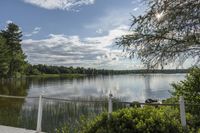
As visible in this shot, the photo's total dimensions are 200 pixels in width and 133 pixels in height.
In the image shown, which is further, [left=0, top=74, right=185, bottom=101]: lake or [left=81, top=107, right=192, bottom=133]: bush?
[left=0, top=74, right=185, bottom=101]: lake

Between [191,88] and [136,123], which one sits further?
[191,88]

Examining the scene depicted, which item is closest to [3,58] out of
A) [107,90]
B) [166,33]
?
[107,90]

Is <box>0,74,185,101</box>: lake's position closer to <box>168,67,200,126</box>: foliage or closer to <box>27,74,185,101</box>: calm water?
<box>27,74,185,101</box>: calm water

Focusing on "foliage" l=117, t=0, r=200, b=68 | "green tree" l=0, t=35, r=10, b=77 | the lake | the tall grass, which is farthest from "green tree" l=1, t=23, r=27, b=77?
"foliage" l=117, t=0, r=200, b=68

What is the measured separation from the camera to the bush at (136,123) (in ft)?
16.8

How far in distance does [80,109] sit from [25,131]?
562cm

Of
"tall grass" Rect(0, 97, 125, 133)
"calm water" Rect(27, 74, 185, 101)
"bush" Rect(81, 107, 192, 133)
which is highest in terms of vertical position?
"bush" Rect(81, 107, 192, 133)

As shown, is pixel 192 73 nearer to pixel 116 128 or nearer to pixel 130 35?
pixel 130 35

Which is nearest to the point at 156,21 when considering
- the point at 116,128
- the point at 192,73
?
the point at 116,128

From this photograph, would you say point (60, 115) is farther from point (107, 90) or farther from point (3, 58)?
point (3, 58)

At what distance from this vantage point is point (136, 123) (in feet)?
17.2

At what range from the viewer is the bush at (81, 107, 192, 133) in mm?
5133

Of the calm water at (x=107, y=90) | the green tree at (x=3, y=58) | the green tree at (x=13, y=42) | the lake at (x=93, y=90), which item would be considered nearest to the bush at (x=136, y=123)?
the calm water at (x=107, y=90)

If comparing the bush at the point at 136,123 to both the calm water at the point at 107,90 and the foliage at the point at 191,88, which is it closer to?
the foliage at the point at 191,88
